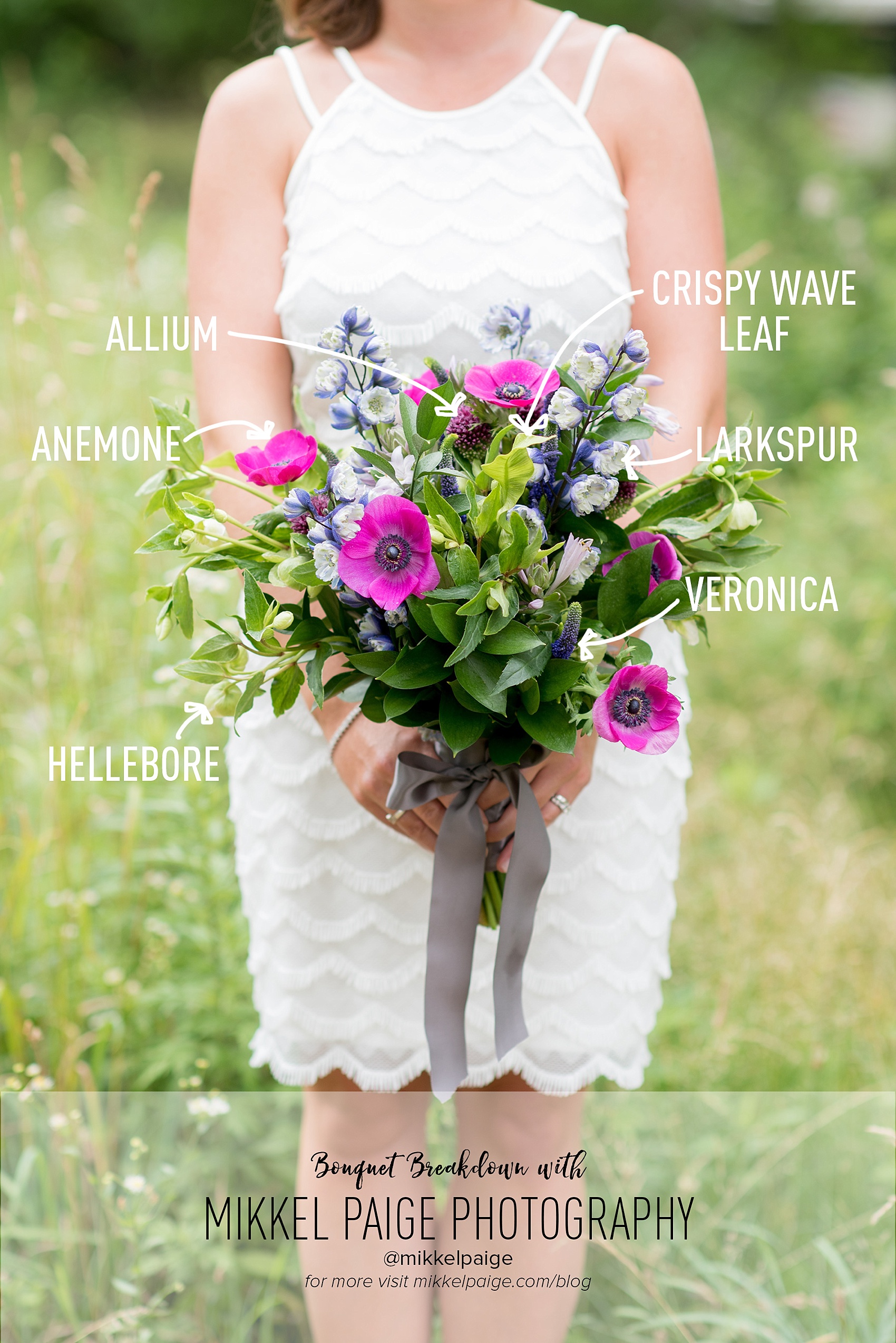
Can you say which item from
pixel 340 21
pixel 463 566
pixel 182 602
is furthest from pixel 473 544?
pixel 340 21

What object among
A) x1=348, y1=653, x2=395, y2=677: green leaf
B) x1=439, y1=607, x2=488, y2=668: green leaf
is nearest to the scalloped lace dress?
x1=348, y1=653, x2=395, y2=677: green leaf

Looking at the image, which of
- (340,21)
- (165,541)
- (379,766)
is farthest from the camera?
(340,21)

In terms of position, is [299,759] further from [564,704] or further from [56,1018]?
[56,1018]

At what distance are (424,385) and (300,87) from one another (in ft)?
1.87

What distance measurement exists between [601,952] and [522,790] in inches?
14.9

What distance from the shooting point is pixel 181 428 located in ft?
3.47

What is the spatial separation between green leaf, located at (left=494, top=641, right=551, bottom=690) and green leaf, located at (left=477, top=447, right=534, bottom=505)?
0.39ft

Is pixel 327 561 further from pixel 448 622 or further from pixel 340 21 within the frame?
pixel 340 21

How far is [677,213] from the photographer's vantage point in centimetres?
137

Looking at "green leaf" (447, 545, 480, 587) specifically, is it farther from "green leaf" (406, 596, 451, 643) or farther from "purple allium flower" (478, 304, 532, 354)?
"purple allium flower" (478, 304, 532, 354)

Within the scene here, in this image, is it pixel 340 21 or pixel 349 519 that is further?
pixel 340 21

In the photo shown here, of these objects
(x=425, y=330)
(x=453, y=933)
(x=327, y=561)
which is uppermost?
(x=425, y=330)

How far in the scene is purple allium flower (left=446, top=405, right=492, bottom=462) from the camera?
40.0 inches

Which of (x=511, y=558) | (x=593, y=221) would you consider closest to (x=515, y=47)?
(x=593, y=221)
